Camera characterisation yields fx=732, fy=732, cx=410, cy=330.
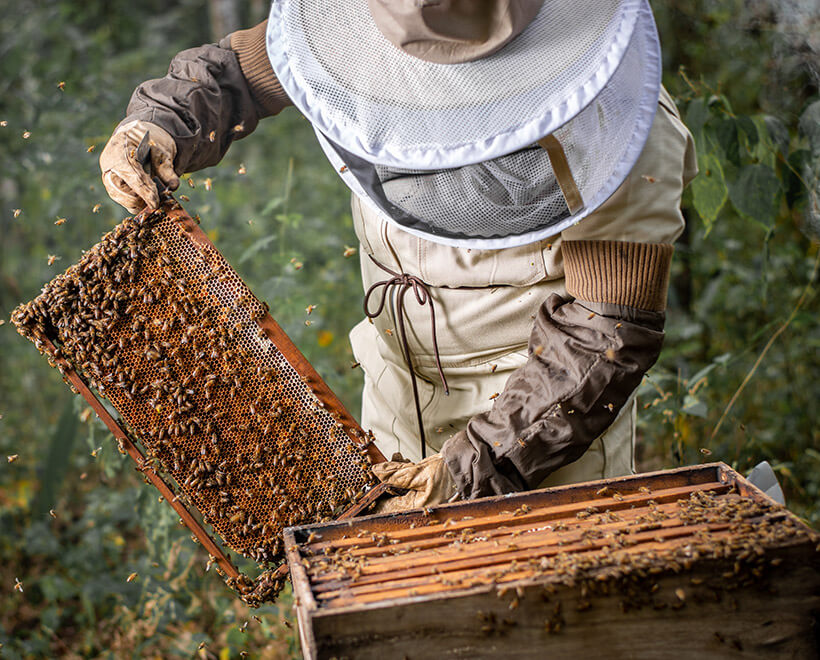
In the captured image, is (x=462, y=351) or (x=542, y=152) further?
(x=462, y=351)

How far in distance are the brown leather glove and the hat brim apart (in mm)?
775

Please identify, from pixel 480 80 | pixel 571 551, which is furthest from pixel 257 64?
pixel 571 551

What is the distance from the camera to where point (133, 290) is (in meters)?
1.93

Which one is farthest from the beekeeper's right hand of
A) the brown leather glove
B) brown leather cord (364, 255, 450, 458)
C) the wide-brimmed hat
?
the brown leather glove

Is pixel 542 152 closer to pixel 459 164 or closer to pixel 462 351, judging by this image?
pixel 459 164

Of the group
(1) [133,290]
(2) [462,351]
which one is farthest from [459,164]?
(1) [133,290]

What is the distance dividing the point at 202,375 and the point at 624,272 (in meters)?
1.12

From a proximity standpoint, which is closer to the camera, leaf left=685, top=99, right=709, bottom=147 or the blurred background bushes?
leaf left=685, top=99, right=709, bottom=147

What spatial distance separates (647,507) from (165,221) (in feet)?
4.62

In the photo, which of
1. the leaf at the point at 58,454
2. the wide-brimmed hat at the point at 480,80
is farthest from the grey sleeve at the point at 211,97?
the leaf at the point at 58,454

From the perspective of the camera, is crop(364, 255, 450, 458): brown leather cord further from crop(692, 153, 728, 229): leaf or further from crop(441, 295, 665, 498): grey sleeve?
crop(692, 153, 728, 229): leaf

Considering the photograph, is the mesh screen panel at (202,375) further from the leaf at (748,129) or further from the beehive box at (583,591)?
the leaf at (748,129)

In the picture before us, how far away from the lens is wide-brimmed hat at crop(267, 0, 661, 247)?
5.19 feet

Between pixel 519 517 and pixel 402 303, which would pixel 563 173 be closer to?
pixel 402 303
